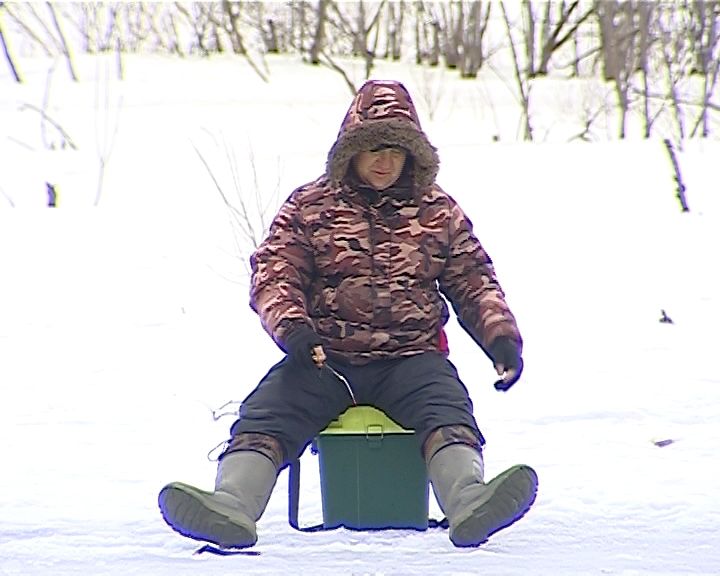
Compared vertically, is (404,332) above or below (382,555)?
above

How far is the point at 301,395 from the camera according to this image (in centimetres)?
279

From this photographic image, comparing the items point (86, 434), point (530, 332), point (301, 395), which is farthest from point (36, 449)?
point (530, 332)

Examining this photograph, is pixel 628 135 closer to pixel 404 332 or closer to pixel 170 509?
pixel 404 332

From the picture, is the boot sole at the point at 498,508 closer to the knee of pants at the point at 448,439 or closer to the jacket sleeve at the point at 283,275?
the knee of pants at the point at 448,439

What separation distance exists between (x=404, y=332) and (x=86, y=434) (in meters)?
1.35

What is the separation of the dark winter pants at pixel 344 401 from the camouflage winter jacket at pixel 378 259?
8cm

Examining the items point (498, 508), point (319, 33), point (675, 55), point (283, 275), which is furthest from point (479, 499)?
point (319, 33)

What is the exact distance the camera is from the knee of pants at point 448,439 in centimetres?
266

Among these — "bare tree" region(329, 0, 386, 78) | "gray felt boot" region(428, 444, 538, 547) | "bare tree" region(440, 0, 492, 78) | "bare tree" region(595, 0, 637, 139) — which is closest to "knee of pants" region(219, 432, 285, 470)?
"gray felt boot" region(428, 444, 538, 547)

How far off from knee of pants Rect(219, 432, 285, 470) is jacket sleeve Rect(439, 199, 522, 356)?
21.3 inches

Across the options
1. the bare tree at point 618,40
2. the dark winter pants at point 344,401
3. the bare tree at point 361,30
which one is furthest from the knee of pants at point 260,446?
the bare tree at point 618,40

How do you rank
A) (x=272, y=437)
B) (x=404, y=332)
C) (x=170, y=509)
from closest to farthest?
(x=170, y=509)
(x=272, y=437)
(x=404, y=332)

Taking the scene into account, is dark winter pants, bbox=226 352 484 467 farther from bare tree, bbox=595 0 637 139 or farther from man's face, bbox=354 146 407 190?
bare tree, bbox=595 0 637 139

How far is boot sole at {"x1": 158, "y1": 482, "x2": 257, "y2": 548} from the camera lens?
2.43 m
